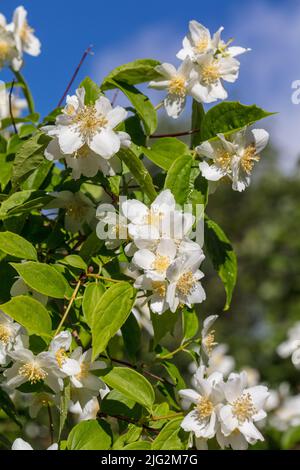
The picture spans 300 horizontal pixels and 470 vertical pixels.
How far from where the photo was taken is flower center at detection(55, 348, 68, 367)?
104cm

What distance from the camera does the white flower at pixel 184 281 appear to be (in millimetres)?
1045

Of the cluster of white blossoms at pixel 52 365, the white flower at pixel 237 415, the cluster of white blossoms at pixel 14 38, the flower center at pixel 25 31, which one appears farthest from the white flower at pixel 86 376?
the flower center at pixel 25 31

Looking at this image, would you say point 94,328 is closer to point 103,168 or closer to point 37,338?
point 37,338

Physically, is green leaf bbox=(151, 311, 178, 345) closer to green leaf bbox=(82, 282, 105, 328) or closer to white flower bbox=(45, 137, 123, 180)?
green leaf bbox=(82, 282, 105, 328)

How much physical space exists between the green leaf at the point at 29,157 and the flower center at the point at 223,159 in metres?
0.29

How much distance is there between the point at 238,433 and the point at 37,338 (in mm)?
387

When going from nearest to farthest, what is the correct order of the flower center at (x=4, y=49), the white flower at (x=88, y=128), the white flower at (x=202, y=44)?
the white flower at (x=88, y=128), the white flower at (x=202, y=44), the flower center at (x=4, y=49)

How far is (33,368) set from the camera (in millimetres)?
1047

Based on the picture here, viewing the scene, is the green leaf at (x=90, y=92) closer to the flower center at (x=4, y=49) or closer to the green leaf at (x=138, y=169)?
the green leaf at (x=138, y=169)

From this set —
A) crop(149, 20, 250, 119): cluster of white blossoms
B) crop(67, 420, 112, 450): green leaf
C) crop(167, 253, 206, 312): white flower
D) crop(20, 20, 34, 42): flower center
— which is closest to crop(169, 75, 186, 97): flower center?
crop(149, 20, 250, 119): cluster of white blossoms

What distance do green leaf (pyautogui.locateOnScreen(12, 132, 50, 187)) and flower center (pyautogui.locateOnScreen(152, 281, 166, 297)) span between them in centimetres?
30

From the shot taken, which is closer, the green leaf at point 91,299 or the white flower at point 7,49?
the green leaf at point 91,299

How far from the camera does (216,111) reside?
1166 mm

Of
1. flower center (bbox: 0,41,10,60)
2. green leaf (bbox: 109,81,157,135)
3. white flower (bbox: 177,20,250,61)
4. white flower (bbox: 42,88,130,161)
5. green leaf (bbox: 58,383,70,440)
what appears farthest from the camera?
flower center (bbox: 0,41,10,60)
